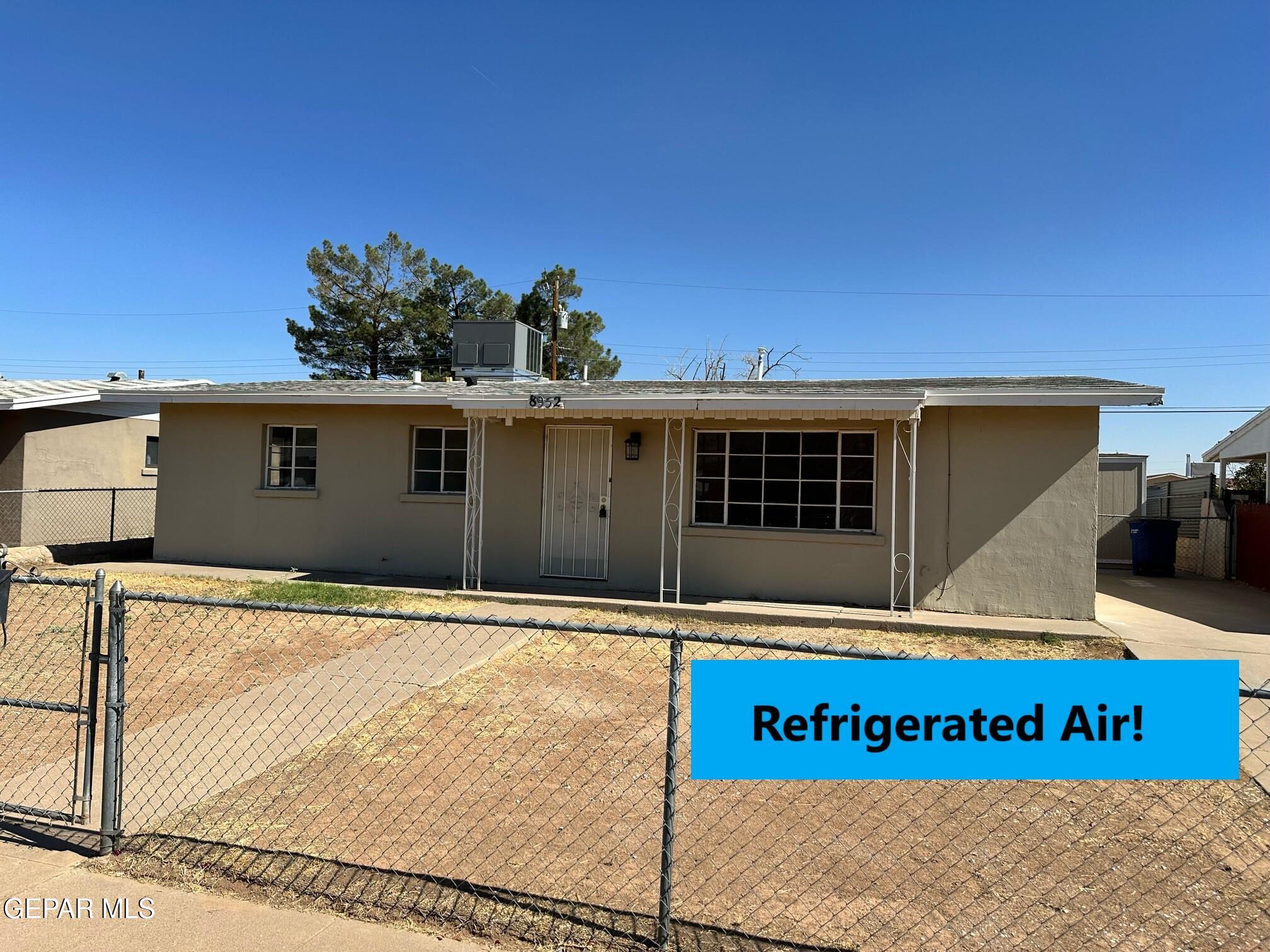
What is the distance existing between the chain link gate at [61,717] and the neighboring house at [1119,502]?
17.6 m

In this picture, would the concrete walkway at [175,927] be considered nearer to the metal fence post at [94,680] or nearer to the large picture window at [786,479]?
the metal fence post at [94,680]

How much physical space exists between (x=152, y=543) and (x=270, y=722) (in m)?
10.8

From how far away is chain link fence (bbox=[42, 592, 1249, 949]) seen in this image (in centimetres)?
349

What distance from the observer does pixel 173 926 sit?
3371 mm

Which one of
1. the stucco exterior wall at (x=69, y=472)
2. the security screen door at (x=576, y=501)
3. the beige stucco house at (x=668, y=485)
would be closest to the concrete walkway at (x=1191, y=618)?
the beige stucco house at (x=668, y=485)

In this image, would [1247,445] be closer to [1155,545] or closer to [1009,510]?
[1155,545]

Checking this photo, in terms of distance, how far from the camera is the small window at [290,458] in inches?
533

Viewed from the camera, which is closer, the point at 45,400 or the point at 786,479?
the point at 786,479

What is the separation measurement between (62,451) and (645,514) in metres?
13.2

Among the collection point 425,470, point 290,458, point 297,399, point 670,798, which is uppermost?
point 297,399

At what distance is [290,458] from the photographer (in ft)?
44.8

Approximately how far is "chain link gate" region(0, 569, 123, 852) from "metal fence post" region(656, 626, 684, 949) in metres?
2.52

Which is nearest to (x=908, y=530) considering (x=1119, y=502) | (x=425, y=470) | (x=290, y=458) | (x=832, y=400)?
(x=832, y=400)

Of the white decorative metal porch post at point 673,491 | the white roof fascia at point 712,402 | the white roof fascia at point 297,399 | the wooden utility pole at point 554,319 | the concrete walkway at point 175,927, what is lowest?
the concrete walkway at point 175,927
